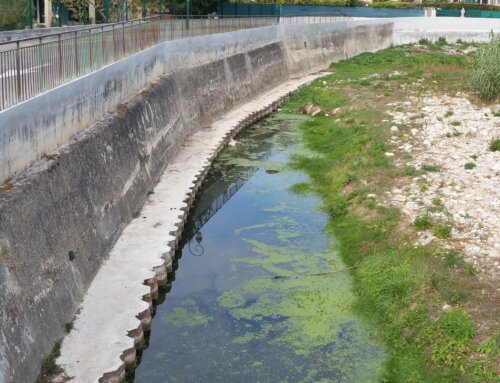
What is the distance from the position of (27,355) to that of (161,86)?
15628 millimetres

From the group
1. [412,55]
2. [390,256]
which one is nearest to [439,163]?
[390,256]

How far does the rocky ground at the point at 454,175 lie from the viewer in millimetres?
15586

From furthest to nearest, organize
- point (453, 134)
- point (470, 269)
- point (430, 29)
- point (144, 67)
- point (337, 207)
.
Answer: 1. point (430, 29)
2. point (144, 67)
3. point (453, 134)
4. point (337, 207)
5. point (470, 269)

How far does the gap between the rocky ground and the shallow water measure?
255cm

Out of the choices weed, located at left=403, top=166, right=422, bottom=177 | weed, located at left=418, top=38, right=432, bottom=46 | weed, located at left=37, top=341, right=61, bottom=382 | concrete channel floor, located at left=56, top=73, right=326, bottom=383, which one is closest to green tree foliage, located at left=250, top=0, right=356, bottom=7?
weed, located at left=418, top=38, right=432, bottom=46

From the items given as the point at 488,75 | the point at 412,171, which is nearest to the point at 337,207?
the point at 412,171

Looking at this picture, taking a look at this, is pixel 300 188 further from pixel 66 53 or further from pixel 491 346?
pixel 491 346

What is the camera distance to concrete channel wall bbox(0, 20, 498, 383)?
36.3ft

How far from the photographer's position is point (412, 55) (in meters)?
49.3

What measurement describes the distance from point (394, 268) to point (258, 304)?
293 centimetres

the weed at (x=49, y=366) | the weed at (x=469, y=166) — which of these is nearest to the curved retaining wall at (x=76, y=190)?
the weed at (x=49, y=366)

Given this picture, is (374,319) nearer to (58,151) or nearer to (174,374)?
(174,374)

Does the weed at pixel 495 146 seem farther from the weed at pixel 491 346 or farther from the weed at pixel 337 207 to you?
the weed at pixel 491 346

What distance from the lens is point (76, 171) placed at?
→ 588 inches
